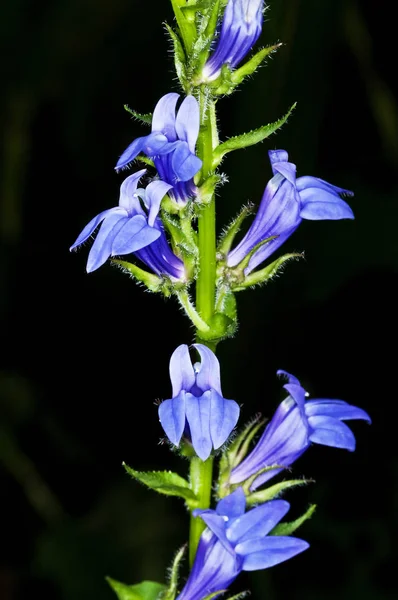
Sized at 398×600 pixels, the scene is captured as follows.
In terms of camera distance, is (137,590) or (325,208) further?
(137,590)

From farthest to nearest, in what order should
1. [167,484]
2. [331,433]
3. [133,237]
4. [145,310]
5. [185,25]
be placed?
[145,310]
[331,433]
[167,484]
[185,25]
[133,237]

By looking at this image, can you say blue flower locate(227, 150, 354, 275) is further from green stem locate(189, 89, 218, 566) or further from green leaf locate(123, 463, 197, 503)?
green leaf locate(123, 463, 197, 503)

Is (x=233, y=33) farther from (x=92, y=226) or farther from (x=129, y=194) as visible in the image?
(x=92, y=226)

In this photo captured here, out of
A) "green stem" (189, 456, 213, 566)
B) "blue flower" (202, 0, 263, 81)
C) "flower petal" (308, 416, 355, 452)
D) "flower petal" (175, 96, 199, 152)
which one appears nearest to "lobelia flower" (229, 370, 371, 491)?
"flower petal" (308, 416, 355, 452)

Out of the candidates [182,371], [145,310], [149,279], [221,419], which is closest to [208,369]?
[182,371]

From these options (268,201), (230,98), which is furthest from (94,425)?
(268,201)
